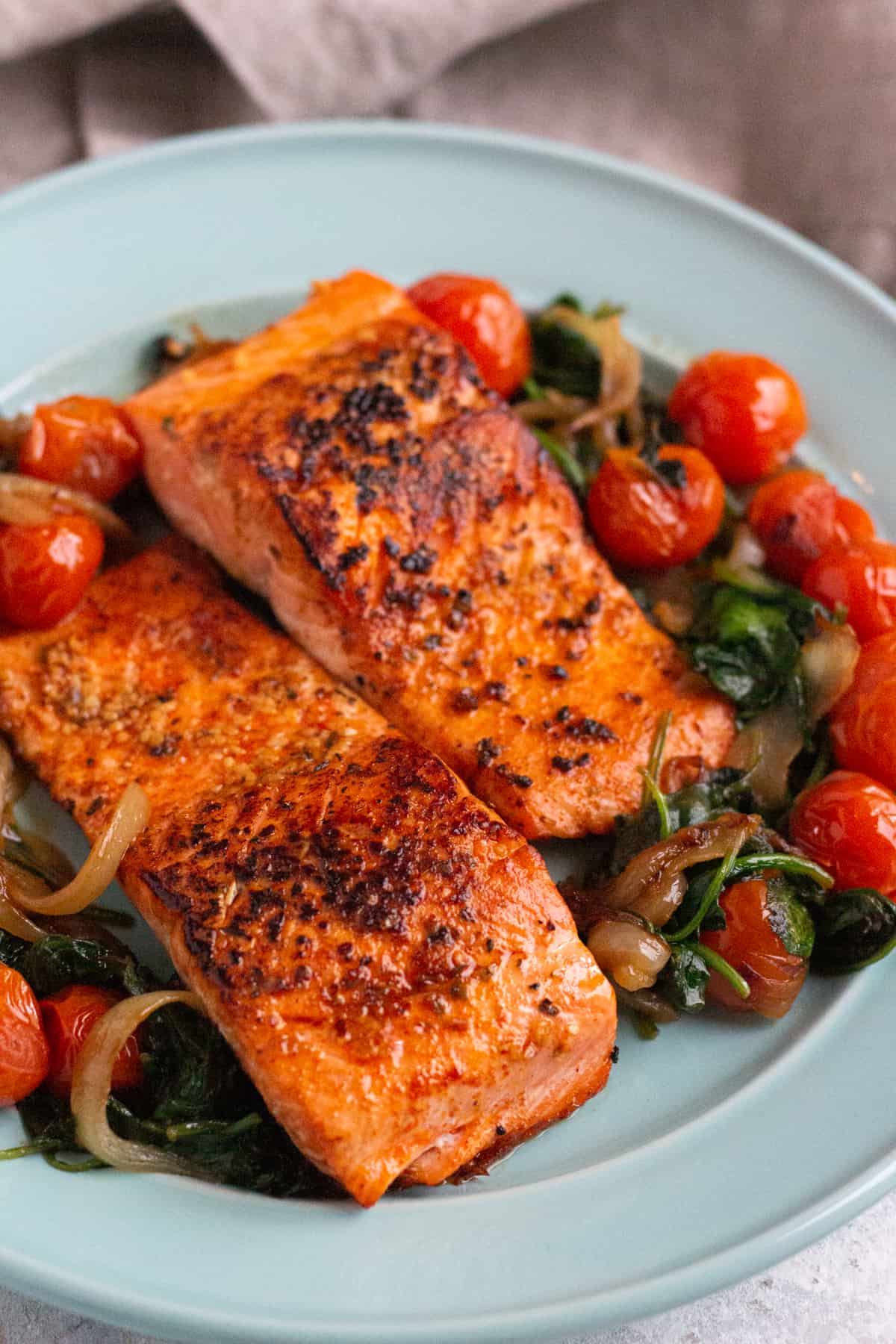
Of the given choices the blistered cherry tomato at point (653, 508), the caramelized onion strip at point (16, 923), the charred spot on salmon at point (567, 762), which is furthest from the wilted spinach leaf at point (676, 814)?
the caramelized onion strip at point (16, 923)

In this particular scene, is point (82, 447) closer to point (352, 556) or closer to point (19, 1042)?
point (352, 556)

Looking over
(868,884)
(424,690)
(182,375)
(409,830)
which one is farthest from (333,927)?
(182,375)

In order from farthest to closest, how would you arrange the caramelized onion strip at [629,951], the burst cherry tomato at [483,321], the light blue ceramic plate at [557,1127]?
the burst cherry tomato at [483,321] → the caramelized onion strip at [629,951] → the light blue ceramic plate at [557,1127]

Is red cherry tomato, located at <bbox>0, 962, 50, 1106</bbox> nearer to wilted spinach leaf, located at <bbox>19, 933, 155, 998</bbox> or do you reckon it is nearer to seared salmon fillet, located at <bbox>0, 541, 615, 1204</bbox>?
wilted spinach leaf, located at <bbox>19, 933, 155, 998</bbox>

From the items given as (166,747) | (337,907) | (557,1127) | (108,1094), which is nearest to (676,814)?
(557,1127)

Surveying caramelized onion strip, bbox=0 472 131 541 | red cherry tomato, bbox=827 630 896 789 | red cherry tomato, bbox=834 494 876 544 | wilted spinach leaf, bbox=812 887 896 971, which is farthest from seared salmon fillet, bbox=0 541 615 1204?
red cherry tomato, bbox=834 494 876 544

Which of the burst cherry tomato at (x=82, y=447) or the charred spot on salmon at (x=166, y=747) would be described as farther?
the burst cherry tomato at (x=82, y=447)

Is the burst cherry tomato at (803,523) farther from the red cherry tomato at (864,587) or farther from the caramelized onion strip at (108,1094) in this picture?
the caramelized onion strip at (108,1094)

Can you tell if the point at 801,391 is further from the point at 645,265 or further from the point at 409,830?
the point at 409,830
